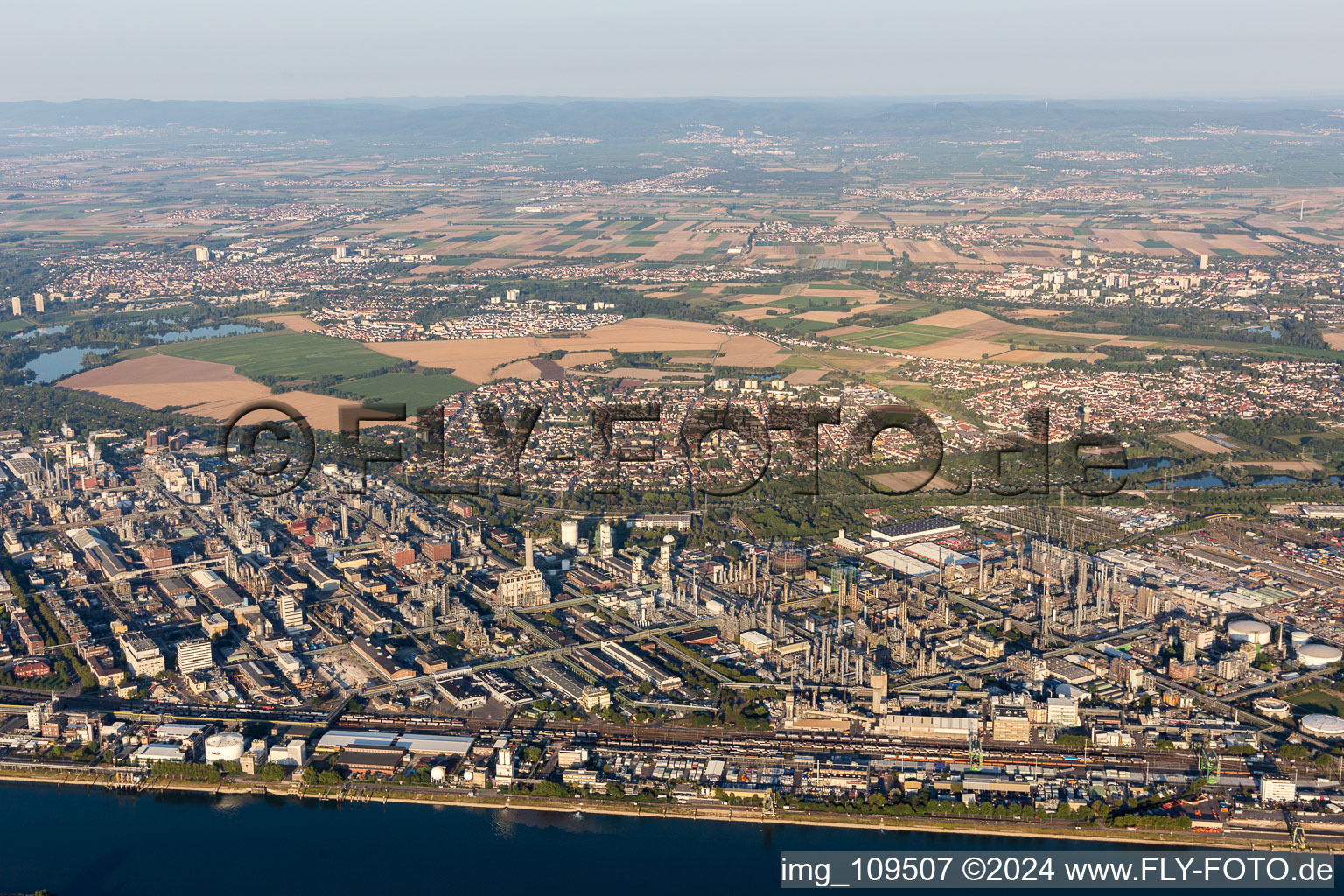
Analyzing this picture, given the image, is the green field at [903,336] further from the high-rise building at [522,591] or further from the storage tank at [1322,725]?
the storage tank at [1322,725]

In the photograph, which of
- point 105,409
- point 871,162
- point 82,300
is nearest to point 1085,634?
point 105,409

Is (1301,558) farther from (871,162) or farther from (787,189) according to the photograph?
(871,162)

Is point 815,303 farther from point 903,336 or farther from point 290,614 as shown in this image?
point 290,614

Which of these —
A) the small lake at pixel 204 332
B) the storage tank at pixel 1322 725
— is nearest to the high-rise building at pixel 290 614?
the storage tank at pixel 1322 725

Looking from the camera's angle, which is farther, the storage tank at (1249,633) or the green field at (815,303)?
the green field at (815,303)

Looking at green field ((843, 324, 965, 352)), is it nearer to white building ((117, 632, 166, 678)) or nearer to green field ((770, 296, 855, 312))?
green field ((770, 296, 855, 312))

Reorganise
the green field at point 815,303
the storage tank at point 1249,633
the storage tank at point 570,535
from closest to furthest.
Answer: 1. the storage tank at point 1249,633
2. the storage tank at point 570,535
3. the green field at point 815,303
